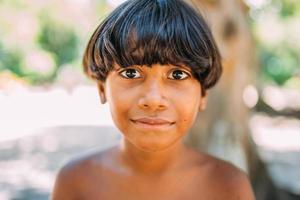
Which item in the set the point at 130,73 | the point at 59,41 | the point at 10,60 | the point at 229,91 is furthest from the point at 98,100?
the point at 130,73

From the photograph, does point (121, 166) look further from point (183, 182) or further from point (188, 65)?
point (188, 65)

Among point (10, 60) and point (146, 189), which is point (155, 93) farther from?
point (10, 60)

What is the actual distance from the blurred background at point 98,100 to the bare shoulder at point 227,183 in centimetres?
80

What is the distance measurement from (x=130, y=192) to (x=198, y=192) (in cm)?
17

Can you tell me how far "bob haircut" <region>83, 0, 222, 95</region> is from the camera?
1.12 m

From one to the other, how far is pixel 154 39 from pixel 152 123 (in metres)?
0.17

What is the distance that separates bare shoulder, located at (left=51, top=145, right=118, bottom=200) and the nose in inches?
14.3

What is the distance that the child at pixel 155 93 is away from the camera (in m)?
1.13

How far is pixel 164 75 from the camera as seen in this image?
3.75 feet

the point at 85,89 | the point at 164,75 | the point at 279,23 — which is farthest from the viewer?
the point at 85,89

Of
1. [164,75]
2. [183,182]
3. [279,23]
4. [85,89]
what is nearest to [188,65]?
[164,75]

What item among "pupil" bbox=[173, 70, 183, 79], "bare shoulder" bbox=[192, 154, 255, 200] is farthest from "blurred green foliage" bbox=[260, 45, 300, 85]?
"pupil" bbox=[173, 70, 183, 79]

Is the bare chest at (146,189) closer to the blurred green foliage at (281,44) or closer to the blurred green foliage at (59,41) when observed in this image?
the blurred green foliage at (59,41)

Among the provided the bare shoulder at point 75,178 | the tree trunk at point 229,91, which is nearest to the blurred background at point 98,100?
the tree trunk at point 229,91
